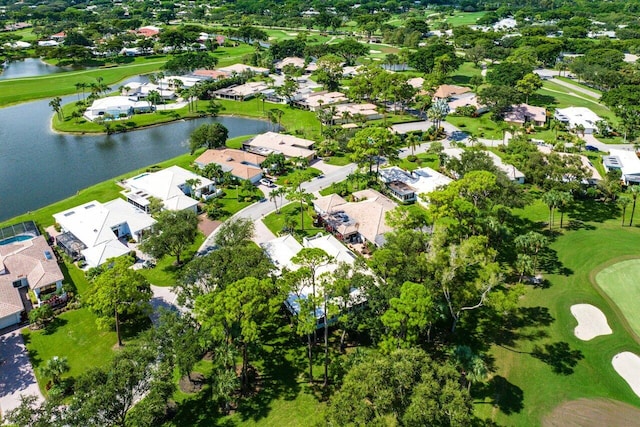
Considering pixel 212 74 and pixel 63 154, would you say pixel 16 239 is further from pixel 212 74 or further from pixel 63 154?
pixel 212 74

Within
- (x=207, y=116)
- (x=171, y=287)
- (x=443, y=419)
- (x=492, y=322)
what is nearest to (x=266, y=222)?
(x=171, y=287)

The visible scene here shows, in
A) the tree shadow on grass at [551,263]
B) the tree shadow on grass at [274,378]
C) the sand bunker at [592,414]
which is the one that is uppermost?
the sand bunker at [592,414]

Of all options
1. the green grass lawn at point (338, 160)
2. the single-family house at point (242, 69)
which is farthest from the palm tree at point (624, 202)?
the single-family house at point (242, 69)

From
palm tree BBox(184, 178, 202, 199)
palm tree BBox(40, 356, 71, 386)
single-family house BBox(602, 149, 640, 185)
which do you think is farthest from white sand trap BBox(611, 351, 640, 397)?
palm tree BBox(184, 178, 202, 199)

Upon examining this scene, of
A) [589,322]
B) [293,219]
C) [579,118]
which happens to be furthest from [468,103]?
[589,322]

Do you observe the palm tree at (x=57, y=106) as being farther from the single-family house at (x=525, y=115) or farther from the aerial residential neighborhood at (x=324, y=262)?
the single-family house at (x=525, y=115)

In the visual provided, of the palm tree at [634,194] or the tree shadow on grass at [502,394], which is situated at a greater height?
the palm tree at [634,194]
